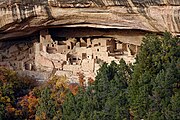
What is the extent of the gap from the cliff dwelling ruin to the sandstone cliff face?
0.55 meters

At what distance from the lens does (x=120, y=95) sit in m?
12.4

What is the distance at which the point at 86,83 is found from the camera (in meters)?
14.5

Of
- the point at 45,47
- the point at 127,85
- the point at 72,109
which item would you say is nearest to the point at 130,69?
the point at 127,85

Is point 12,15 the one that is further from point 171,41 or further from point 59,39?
point 171,41

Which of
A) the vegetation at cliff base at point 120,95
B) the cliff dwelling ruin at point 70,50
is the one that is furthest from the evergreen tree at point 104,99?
the cliff dwelling ruin at point 70,50

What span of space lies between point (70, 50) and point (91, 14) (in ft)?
4.93

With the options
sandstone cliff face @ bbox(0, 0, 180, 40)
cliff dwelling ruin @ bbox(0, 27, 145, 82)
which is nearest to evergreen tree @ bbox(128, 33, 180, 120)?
sandstone cliff face @ bbox(0, 0, 180, 40)

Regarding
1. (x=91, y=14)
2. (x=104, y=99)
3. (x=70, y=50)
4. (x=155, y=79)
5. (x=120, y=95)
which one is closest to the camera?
(x=155, y=79)

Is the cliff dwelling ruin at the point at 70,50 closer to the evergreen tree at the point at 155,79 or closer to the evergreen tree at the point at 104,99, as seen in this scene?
the evergreen tree at the point at 104,99

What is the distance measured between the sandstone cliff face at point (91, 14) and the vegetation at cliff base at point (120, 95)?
0.59m

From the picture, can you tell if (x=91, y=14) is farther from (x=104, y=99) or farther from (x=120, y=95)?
(x=120, y=95)

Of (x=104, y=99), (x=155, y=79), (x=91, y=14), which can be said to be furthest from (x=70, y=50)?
(x=155, y=79)

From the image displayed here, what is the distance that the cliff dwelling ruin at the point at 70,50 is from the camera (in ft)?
48.7

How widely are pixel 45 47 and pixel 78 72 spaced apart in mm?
1254
